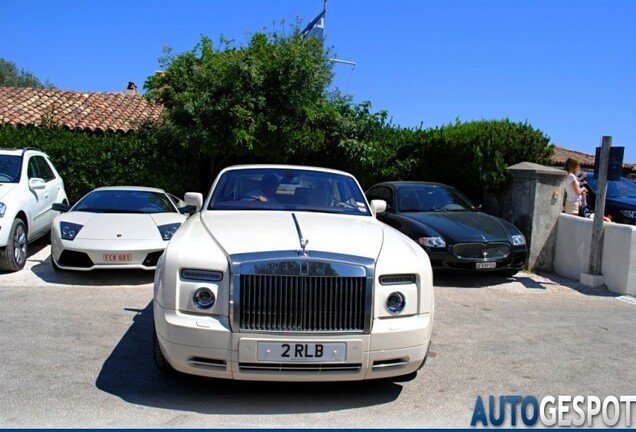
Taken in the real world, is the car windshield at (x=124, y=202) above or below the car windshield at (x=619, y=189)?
below

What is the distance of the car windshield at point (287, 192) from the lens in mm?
5332

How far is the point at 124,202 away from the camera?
889cm

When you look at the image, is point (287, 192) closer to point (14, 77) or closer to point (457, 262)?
point (457, 262)

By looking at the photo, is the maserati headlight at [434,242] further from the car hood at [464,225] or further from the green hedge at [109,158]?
the green hedge at [109,158]

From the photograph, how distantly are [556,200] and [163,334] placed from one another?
835 centimetres

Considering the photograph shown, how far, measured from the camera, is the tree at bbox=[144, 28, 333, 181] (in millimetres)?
12906

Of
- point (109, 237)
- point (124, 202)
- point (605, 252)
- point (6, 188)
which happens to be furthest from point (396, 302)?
point (6, 188)

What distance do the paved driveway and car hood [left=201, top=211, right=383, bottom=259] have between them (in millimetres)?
1123

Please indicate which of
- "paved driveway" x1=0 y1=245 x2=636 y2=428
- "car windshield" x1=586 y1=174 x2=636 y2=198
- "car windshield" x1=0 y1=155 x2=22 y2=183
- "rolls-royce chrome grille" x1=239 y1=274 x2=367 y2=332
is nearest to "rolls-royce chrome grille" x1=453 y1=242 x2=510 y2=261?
"paved driveway" x1=0 y1=245 x2=636 y2=428

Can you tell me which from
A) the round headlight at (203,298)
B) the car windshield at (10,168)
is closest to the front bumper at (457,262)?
the round headlight at (203,298)

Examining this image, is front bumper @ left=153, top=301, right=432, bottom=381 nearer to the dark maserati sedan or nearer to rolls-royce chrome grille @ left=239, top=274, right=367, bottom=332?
rolls-royce chrome grille @ left=239, top=274, right=367, bottom=332

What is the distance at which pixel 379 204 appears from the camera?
6.01m

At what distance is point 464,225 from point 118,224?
5376mm

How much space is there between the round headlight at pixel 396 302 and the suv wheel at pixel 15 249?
Result: 6.55 meters
